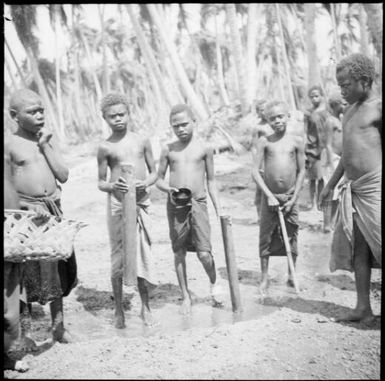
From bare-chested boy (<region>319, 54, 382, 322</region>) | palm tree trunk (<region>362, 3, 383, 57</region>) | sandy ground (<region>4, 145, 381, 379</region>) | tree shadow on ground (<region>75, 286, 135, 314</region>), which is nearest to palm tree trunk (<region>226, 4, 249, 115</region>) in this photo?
palm tree trunk (<region>362, 3, 383, 57</region>)

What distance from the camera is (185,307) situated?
11.7 ft

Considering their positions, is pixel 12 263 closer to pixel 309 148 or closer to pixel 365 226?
pixel 365 226

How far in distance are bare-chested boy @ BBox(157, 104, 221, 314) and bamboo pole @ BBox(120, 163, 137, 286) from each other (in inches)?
17.2

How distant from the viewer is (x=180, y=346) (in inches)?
106

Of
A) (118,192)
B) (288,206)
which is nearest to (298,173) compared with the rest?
(288,206)

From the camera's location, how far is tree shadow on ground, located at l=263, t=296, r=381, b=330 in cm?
293

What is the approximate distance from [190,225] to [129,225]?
1.97ft

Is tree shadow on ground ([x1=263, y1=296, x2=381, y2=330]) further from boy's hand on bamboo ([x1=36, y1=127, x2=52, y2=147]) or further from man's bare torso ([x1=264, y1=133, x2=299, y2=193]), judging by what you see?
boy's hand on bamboo ([x1=36, y1=127, x2=52, y2=147])

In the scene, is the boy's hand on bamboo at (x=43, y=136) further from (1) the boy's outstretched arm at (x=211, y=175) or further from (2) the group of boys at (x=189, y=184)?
(1) the boy's outstretched arm at (x=211, y=175)

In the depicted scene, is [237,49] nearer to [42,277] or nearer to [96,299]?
[96,299]

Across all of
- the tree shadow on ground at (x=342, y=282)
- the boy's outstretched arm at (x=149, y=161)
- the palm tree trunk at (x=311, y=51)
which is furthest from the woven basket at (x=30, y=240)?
the palm tree trunk at (x=311, y=51)

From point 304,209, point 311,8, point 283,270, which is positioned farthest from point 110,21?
point 283,270

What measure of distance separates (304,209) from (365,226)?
398 centimetres

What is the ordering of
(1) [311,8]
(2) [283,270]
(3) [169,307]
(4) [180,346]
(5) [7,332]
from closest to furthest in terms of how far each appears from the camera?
(5) [7,332] → (4) [180,346] → (3) [169,307] → (2) [283,270] → (1) [311,8]
